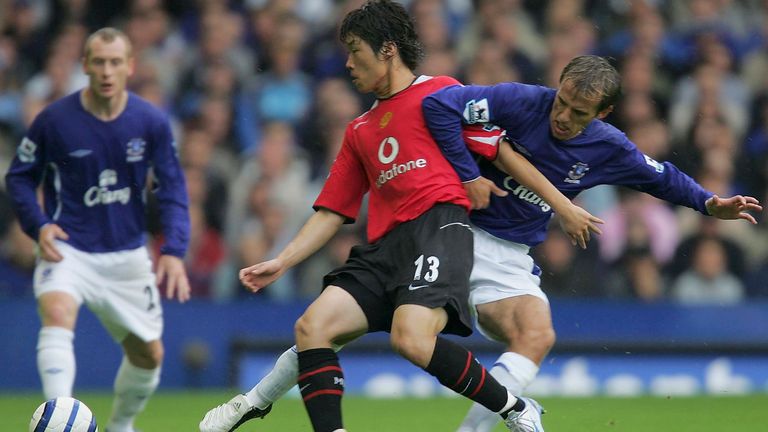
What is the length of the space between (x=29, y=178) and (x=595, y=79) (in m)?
3.43

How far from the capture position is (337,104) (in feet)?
38.3

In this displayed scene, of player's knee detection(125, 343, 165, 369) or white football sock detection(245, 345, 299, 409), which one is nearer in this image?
white football sock detection(245, 345, 299, 409)

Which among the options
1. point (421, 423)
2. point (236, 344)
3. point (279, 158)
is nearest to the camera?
point (421, 423)

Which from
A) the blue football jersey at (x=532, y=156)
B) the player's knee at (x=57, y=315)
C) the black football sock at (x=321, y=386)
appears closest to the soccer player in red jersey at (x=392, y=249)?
the black football sock at (x=321, y=386)

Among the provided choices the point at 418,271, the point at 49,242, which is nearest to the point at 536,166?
the point at 418,271

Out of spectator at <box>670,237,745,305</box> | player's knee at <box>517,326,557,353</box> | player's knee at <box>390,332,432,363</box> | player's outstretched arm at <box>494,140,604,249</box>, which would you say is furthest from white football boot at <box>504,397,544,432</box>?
spectator at <box>670,237,745,305</box>

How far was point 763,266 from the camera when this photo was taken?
11.8 metres

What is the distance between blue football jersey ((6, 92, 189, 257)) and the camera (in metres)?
7.62

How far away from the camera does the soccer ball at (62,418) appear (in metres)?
5.92

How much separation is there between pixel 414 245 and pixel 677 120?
6.69 meters

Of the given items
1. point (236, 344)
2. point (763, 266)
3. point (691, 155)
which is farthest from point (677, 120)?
point (236, 344)

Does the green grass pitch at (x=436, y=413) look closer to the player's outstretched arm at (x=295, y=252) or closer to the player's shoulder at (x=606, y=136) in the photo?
the player's outstretched arm at (x=295, y=252)

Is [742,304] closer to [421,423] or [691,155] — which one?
[691,155]

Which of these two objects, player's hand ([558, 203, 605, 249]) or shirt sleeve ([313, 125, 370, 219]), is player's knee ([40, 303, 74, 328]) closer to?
shirt sleeve ([313, 125, 370, 219])
